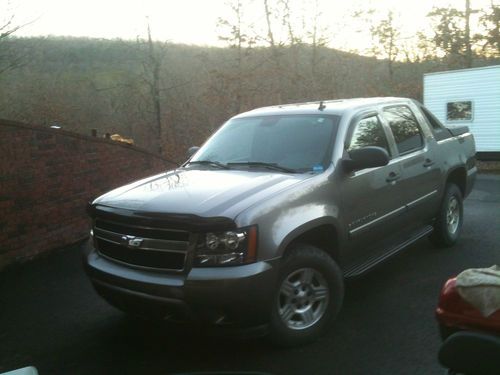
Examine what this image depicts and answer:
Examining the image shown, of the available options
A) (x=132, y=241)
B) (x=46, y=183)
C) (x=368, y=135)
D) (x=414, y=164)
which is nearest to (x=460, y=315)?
(x=132, y=241)

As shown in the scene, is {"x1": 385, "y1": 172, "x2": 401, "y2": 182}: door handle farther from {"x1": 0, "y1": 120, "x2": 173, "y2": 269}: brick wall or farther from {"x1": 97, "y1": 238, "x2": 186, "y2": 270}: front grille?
{"x1": 0, "y1": 120, "x2": 173, "y2": 269}: brick wall

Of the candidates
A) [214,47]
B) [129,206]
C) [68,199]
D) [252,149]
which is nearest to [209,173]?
[252,149]

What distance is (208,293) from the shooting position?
10.5ft

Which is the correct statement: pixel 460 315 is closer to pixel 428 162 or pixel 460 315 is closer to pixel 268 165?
pixel 268 165

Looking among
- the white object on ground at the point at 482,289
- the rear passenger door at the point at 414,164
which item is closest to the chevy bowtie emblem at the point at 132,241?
the white object on ground at the point at 482,289

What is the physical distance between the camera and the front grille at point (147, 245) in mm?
3371

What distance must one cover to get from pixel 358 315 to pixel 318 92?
14.9m

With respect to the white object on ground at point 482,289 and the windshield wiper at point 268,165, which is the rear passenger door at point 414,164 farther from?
the white object on ground at point 482,289

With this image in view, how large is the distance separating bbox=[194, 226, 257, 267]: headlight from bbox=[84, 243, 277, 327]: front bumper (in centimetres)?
5

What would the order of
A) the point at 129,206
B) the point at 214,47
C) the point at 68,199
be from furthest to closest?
the point at 214,47 < the point at 68,199 < the point at 129,206

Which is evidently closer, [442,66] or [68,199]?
[68,199]

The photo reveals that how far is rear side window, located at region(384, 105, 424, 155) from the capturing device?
5191 millimetres

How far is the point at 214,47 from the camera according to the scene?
58.7 feet

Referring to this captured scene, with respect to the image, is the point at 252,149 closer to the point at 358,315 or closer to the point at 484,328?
the point at 358,315
